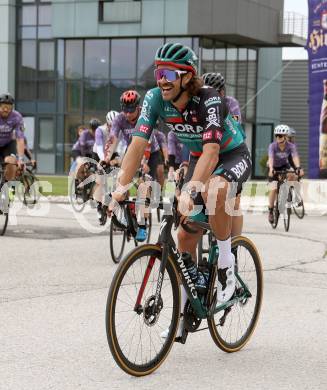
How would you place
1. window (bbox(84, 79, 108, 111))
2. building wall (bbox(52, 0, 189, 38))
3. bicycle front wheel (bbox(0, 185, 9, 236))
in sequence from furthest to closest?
window (bbox(84, 79, 108, 111)) < building wall (bbox(52, 0, 189, 38)) < bicycle front wheel (bbox(0, 185, 9, 236))

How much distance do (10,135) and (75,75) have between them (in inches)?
1124

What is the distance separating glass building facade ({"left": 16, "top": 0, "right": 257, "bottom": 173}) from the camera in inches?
1532

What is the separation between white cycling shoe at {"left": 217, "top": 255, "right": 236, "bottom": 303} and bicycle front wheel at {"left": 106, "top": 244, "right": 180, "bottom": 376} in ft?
1.52

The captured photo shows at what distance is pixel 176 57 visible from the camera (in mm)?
4801

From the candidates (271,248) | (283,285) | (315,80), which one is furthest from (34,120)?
(283,285)

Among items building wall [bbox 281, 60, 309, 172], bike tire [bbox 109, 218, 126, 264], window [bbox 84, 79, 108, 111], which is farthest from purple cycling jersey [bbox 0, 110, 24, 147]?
building wall [bbox 281, 60, 309, 172]

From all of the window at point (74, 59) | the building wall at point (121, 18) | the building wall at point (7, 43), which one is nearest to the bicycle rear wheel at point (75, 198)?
the building wall at point (121, 18)

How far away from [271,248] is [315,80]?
10949mm

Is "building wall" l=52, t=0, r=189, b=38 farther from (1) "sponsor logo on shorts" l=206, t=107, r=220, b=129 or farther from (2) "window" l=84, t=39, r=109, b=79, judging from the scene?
(1) "sponsor logo on shorts" l=206, t=107, r=220, b=129

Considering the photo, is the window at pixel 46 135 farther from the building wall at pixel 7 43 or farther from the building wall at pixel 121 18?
the building wall at pixel 121 18

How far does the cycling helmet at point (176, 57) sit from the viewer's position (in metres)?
4.80

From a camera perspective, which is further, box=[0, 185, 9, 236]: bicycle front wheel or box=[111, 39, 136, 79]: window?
box=[111, 39, 136, 79]: window

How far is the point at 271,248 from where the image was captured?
446 inches

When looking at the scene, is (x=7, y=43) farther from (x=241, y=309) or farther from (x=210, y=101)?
(x=210, y=101)
